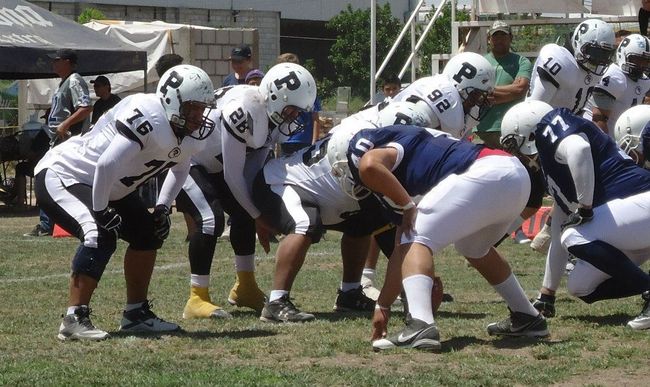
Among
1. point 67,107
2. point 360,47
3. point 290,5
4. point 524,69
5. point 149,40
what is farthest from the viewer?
point 290,5

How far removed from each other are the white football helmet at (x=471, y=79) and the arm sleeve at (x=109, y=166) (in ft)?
7.08

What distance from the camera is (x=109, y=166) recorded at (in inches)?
260

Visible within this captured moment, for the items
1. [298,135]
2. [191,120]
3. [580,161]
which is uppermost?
[191,120]

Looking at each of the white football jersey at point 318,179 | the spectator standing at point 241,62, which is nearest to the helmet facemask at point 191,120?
→ the white football jersey at point 318,179

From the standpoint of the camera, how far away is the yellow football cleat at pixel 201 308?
7.79 meters

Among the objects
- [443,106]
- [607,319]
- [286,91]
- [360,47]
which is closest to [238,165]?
[286,91]

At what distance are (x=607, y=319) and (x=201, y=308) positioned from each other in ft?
8.26

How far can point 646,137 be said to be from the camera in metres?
7.47

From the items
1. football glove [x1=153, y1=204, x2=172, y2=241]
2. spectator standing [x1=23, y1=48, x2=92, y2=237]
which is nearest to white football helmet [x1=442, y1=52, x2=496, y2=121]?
football glove [x1=153, y1=204, x2=172, y2=241]

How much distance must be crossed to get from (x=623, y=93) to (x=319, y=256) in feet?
10.8

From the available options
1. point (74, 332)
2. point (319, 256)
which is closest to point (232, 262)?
point (319, 256)

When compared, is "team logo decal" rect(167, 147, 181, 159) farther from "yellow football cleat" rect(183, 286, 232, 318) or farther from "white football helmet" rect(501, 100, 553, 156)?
"white football helmet" rect(501, 100, 553, 156)

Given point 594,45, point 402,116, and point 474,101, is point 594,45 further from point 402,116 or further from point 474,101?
point 402,116

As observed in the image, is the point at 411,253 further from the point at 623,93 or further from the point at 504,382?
the point at 623,93
